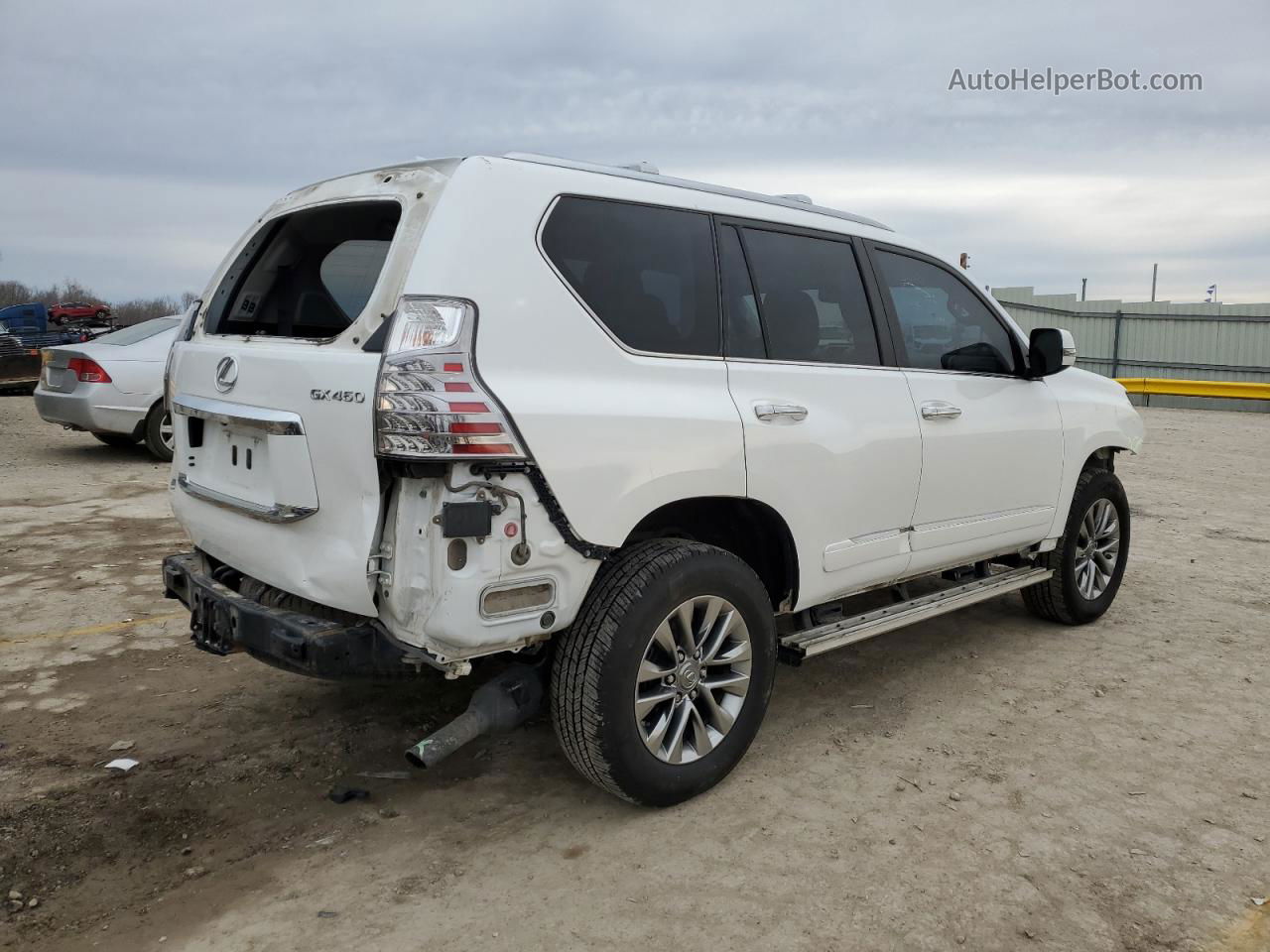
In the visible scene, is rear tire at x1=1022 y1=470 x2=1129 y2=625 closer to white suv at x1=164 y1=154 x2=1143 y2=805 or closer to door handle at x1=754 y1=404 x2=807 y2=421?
white suv at x1=164 y1=154 x2=1143 y2=805

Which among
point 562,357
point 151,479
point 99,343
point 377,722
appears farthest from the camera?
point 99,343

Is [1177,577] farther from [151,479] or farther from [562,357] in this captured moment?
[151,479]

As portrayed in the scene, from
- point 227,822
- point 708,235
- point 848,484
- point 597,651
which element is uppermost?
point 708,235

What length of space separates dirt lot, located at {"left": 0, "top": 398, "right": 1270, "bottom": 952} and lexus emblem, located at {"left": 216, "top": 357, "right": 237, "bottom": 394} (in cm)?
140

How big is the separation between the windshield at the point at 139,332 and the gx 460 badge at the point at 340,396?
8872mm

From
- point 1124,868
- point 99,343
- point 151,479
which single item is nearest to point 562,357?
point 1124,868

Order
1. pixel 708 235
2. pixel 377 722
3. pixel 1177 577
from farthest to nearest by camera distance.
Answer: pixel 1177 577 → pixel 377 722 → pixel 708 235

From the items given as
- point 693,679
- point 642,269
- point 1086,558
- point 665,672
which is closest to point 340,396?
point 642,269

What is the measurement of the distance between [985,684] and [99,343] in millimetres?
9726

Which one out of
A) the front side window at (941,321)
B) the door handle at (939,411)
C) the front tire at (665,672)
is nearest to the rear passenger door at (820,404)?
the door handle at (939,411)

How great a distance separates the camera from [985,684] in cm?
443

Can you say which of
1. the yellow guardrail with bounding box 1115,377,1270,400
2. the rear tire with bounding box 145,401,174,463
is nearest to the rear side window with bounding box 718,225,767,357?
the rear tire with bounding box 145,401,174,463

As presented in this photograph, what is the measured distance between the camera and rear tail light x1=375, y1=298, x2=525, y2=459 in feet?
8.41

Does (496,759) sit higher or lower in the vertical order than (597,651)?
lower
